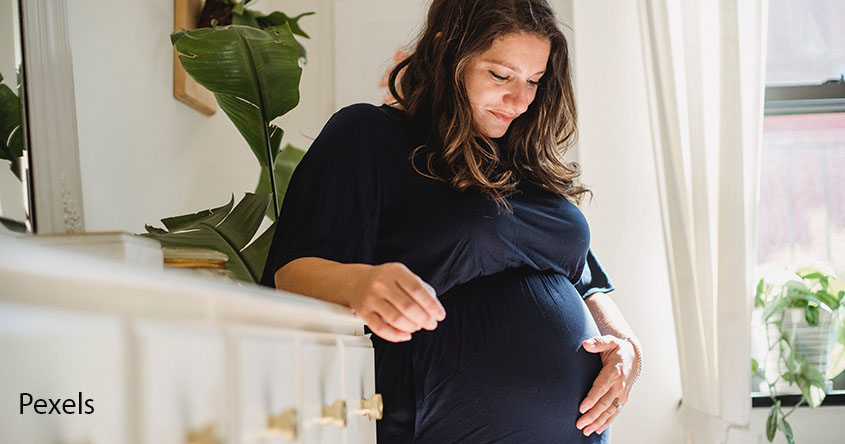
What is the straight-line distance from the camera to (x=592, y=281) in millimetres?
1464

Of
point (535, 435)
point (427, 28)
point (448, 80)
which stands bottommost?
point (535, 435)

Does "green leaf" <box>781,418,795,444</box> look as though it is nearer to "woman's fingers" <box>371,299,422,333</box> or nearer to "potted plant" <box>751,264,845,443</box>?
"potted plant" <box>751,264,845,443</box>

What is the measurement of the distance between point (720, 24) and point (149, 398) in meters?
2.28

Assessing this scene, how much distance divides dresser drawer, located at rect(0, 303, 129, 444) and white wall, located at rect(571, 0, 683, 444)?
7.21 ft

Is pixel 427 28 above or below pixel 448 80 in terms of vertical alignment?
above

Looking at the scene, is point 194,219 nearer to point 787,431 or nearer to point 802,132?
point 787,431

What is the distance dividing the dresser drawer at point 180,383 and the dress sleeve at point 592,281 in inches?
42.0

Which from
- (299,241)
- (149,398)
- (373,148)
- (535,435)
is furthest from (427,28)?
(149,398)

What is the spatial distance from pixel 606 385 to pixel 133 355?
38.9 inches

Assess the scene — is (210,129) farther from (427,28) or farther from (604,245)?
(604,245)

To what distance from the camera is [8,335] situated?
255mm

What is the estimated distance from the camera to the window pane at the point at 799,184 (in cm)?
252

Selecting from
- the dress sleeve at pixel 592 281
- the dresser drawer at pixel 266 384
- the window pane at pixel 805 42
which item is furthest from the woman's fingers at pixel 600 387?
the window pane at pixel 805 42

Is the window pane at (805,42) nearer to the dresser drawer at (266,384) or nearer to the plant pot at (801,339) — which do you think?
the plant pot at (801,339)
